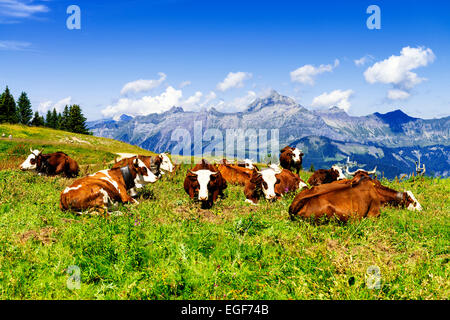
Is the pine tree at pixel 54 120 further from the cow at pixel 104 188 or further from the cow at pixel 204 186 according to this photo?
the cow at pixel 204 186

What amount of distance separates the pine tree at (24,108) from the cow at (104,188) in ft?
365

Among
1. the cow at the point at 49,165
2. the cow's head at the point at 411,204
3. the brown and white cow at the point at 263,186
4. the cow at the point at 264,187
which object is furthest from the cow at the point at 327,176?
the cow at the point at 49,165

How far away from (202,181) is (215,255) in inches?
228

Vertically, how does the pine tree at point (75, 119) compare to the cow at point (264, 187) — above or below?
above

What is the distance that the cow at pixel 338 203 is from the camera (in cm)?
849

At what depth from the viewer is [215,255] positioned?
6.08 m

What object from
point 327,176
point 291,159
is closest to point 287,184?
point 327,176

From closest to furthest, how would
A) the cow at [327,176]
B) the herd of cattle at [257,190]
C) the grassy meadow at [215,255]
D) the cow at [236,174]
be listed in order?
the grassy meadow at [215,255]
the herd of cattle at [257,190]
the cow at [327,176]
the cow at [236,174]

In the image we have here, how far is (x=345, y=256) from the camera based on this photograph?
575 centimetres

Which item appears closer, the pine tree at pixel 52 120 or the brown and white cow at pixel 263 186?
the brown and white cow at pixel 263 186

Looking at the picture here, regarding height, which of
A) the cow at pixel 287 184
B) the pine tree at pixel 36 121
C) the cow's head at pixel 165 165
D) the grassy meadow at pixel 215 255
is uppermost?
the pine tree at pixel 36 121
